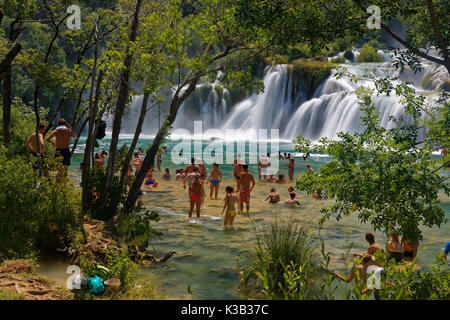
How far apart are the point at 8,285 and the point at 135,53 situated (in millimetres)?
5373

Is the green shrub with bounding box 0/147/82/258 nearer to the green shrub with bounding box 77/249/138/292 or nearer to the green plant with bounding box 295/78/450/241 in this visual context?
the green shrub with bounding box 77/249/138/292

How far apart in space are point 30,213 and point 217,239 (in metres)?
5.10

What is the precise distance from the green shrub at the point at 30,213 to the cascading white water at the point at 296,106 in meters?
25.3

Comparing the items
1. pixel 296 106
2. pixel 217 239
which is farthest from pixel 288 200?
pixel 296 106

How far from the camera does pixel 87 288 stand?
693cm

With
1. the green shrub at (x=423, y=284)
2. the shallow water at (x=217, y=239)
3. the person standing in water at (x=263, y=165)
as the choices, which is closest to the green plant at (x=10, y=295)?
the shallow water at (x=217, y=239)

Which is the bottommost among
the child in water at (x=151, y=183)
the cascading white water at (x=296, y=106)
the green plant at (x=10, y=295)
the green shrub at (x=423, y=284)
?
the green plant at (x=10, y=295)

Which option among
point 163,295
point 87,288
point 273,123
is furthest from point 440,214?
point 273,123

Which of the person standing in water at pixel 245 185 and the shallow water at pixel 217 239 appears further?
the person standing in water at pixel 245 185

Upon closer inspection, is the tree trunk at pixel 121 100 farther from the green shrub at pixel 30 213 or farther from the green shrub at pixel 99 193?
the green shrub at pixel 30 213

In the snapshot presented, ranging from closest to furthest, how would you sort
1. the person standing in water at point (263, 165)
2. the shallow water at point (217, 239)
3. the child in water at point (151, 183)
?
the shallow water at point (217, 239) → the child in water at point (151, 183) → the person standing in water at point (263, 165)

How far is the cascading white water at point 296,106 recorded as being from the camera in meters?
37.0

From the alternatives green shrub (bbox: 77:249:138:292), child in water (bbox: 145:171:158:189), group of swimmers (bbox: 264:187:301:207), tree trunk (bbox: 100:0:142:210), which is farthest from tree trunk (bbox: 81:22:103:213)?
child in water (bbox: 145:171:158:189)

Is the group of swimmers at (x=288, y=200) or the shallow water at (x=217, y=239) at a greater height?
the group of swimmers at (x=288, y=200)
